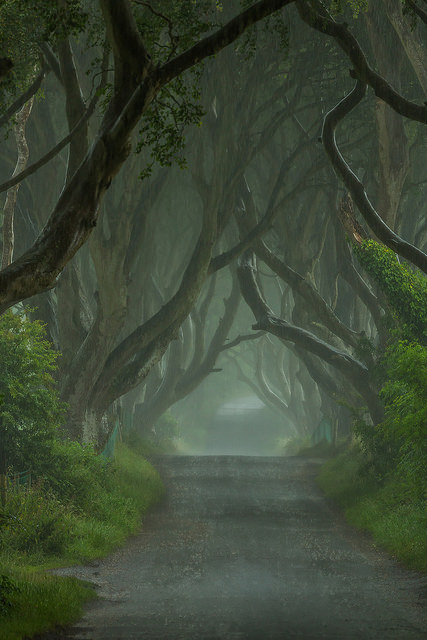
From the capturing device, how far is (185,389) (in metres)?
30.2

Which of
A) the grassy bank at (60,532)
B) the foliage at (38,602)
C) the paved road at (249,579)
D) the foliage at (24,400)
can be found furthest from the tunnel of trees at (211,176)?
the foliage at (38,602)

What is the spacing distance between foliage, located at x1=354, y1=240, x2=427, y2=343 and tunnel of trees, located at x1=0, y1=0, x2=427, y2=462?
4 cm

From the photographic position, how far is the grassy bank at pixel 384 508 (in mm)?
11984

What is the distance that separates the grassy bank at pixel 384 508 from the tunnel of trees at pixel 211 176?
138 centimetres

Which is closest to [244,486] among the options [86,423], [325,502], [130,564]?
[325,502]

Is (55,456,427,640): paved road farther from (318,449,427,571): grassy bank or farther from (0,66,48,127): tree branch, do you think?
(0,66,48,127): tree branch

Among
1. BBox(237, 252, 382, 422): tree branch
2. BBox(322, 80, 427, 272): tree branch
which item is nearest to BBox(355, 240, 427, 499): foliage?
BBox(237, 252, 382, 422): tree branch

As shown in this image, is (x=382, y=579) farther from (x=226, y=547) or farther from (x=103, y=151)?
(x=103, y=151)

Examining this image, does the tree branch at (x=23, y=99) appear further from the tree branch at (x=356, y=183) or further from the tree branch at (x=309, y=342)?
the tree branch at (x=309, y=342)

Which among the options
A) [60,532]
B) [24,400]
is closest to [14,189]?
[24,400]

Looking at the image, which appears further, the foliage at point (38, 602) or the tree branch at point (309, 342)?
the tree branch at point (309, 342)

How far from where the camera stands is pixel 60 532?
11.8 m

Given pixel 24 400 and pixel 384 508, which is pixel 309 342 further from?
pixel 24 400

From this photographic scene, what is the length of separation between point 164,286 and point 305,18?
19.2 m
